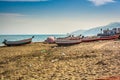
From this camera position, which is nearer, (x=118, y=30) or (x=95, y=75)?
(x=95, y=75)

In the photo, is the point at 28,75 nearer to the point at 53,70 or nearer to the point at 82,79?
the point at 53,70

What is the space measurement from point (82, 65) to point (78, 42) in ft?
72.4

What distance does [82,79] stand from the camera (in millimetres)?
12133

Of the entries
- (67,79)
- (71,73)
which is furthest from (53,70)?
(67,79)

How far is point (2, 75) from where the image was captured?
14977 mm

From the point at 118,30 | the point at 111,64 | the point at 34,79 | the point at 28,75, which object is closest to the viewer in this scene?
the point at 34,79

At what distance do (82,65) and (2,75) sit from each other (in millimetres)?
5522

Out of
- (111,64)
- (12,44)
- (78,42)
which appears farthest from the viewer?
(12,44)

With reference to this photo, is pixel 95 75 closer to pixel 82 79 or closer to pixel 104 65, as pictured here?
pixel 82 79

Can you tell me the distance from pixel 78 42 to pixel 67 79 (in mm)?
25970

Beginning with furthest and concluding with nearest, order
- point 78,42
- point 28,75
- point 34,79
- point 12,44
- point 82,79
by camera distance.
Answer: point 12,44, point 78,42, point 28,75, point 34,79, point 82,79

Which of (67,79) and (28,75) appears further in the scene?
(28,75)

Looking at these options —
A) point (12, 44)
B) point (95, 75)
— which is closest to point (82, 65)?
point (95, 75)

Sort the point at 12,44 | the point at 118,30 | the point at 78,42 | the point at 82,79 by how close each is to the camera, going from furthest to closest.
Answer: the point at 118,30
the point at 12,44
the point at 78,42
the point at 82,79
